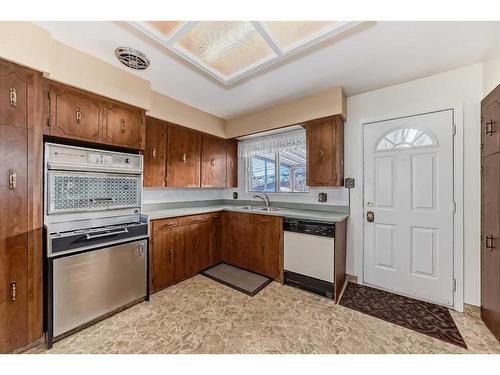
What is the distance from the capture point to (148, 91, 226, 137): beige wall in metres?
2.60

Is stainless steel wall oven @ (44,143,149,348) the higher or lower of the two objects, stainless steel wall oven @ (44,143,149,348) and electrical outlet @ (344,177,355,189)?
the lower

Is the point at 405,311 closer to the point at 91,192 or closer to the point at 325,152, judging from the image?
the point at 325,152

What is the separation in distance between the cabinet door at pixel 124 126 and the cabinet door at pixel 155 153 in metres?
0.32

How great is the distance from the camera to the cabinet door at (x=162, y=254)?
2.36 metres

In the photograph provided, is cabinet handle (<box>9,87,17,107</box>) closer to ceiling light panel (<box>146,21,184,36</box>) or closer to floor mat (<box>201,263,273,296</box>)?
ceiling light panel (<box>146,21,184,36</box>)

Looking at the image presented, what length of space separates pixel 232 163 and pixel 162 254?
2.00 metres

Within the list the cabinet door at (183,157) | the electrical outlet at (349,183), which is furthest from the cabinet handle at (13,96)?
the electrical outlet at (349,183)

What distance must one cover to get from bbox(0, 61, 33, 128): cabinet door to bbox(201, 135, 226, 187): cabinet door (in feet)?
6.56

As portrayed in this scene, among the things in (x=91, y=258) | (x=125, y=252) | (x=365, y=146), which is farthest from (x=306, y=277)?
(x=91, y=258)

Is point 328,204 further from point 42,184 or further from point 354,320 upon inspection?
point 42,184

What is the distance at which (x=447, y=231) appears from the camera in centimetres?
207

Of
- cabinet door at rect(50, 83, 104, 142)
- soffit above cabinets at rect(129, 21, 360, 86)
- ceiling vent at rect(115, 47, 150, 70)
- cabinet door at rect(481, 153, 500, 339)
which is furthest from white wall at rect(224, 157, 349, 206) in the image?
cabinet door at rect(50, 83, 104, 142)

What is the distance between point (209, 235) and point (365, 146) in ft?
8.15

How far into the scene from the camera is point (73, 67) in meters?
1.76
